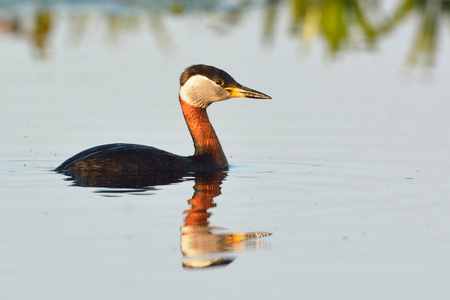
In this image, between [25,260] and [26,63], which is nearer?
[25,260]

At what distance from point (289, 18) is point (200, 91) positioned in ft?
33.0

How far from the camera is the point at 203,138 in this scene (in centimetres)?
1134

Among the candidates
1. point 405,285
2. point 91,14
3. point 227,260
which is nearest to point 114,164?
point 227,260

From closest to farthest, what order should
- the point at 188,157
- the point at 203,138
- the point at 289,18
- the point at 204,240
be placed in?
1. the point at 204,240
2. the point at 188,157
3. the point at 203,138
4. the point at 289,18

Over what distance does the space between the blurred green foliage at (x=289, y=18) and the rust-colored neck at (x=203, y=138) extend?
663 centimetres

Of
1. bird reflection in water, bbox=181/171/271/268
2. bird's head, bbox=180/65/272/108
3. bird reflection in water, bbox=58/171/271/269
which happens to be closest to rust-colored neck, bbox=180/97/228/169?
bird's head, bbox=180/65/272/108

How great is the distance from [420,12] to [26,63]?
28.1ft

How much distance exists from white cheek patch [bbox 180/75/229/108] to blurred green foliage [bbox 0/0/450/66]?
21.5 feet

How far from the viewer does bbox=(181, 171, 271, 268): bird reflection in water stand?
6977mm

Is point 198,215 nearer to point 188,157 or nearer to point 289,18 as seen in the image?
point 188,157

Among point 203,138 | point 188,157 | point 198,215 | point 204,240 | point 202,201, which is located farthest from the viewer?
point 203,138

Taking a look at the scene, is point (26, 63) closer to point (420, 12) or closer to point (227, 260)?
point (420, 12)

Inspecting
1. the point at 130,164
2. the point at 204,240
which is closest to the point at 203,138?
the point at 130,164

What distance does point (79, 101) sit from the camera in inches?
554
